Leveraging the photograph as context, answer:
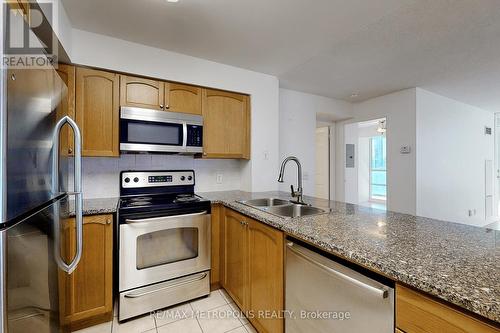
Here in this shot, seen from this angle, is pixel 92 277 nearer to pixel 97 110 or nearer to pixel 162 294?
pixel 162 294

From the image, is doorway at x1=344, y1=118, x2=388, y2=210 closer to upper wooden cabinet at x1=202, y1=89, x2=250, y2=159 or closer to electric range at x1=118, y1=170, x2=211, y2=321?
upper wooden cabinet at x1=202, y1=89, x2=250, y2=159

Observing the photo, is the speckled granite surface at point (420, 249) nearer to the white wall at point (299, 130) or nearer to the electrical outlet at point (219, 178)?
the electrical outlet at point (219, 178)

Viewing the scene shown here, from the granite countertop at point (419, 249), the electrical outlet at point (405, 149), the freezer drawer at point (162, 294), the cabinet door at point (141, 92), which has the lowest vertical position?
the freezer drawer at point (162, 294)

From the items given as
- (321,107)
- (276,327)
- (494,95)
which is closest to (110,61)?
(276,327)

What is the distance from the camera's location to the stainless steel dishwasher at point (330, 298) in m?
0.82

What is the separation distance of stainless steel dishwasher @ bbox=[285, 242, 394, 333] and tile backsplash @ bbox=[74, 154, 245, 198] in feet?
5.54

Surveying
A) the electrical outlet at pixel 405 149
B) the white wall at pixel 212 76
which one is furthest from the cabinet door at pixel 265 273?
the electrical outlet at pixel 405 149

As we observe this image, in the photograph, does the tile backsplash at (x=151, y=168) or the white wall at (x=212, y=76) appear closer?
the white wall at (x=212, y=76)

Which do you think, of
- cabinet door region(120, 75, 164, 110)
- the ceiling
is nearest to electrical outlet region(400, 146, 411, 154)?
the ceiling

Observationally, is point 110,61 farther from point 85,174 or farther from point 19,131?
point 19,131

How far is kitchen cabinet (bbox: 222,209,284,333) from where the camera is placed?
4.54 feet

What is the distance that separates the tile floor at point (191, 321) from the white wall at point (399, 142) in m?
2.99

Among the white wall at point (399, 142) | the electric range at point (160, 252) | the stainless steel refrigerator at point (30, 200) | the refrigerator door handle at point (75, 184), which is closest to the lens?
the stainless steel refrigerator at point (30, 200)

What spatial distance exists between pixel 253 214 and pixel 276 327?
686mm
